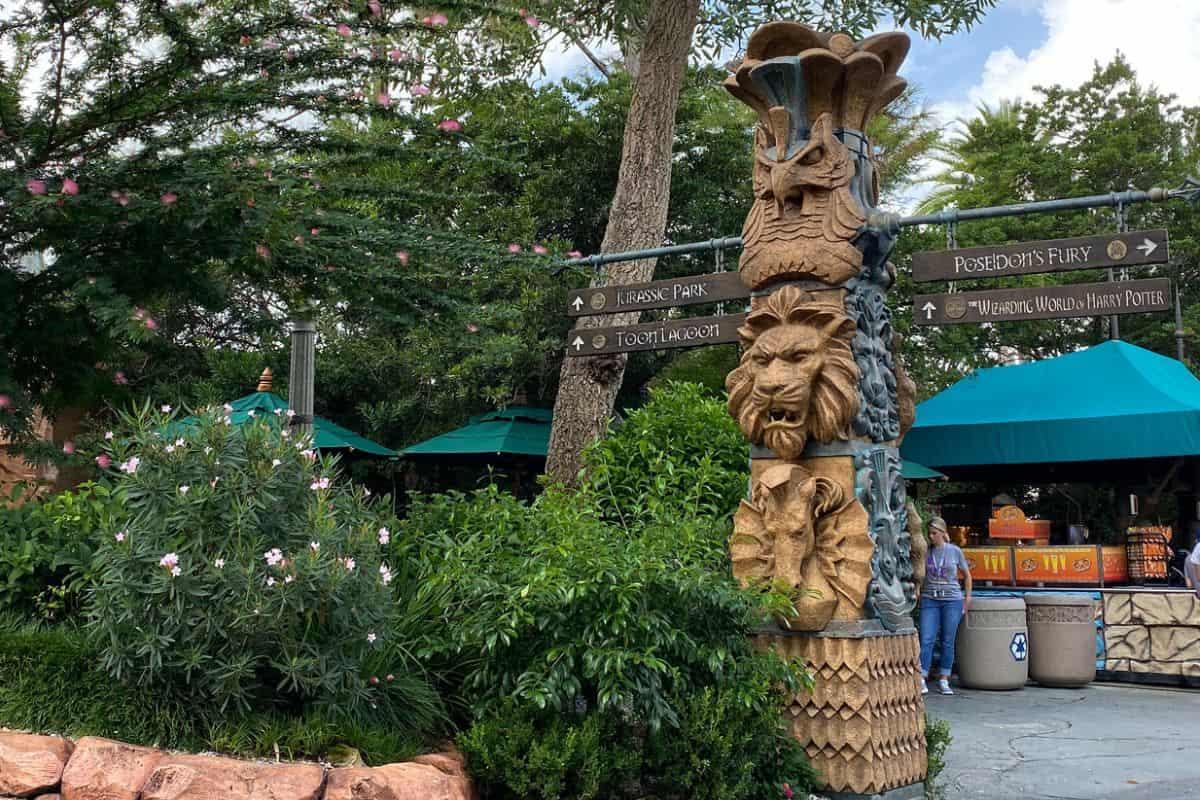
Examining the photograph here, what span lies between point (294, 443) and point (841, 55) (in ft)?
11.4

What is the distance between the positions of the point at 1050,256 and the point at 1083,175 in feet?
61.6

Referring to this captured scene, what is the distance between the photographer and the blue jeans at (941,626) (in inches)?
408

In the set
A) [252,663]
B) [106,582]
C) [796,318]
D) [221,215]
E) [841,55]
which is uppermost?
[841,55]

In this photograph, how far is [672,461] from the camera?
283 inches

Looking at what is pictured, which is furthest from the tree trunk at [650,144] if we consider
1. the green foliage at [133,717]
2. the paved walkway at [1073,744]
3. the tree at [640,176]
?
the green foliage at [133,717]

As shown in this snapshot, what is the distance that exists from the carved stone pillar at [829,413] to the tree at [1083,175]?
1435cm

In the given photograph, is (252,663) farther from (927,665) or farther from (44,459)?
(927,665)

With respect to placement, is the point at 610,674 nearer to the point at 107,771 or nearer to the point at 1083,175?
the point at 107,771

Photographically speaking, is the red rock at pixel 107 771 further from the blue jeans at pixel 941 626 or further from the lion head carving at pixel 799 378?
the blue jeans at pixel 941 626

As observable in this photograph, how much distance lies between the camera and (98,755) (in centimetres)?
413

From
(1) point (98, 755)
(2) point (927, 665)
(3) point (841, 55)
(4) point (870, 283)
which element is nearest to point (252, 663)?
(1) point (98, 755)

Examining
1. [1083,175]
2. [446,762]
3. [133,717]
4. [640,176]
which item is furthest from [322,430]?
[1083,175]

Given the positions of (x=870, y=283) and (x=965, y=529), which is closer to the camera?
(x=870, y=283)

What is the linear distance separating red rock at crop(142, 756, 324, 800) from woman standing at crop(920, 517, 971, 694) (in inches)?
298
